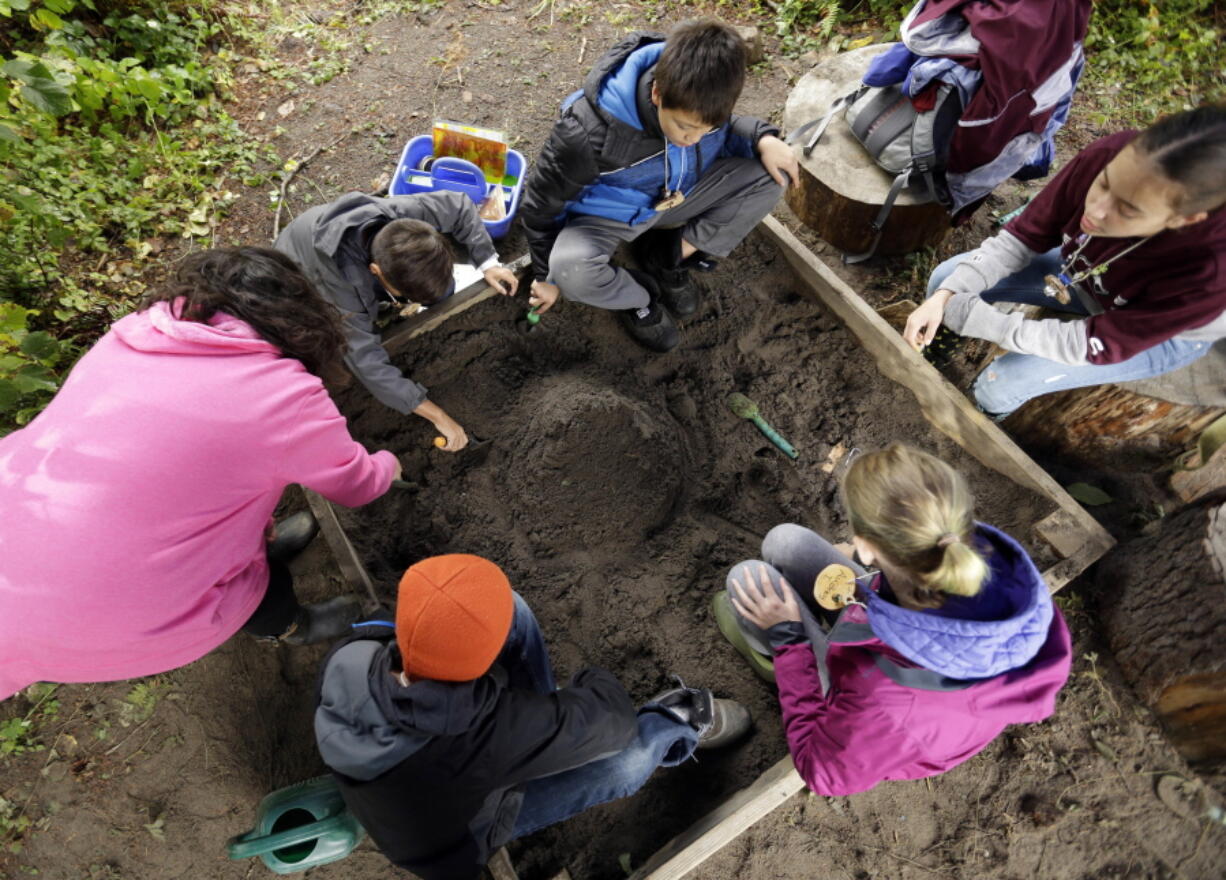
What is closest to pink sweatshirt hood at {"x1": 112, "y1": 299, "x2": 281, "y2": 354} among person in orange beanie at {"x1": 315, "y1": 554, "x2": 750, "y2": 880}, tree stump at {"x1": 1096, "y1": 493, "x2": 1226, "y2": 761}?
person in orange beanie at {"x1": 315, "y1": 554, "x2": 750, "y2": 880}

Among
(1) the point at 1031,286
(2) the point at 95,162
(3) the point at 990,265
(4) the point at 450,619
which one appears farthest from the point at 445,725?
(2) the point at 95,162

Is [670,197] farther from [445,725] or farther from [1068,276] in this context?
[445,725]

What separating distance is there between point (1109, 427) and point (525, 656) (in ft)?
8.15

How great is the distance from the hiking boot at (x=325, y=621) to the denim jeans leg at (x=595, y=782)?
917 mm

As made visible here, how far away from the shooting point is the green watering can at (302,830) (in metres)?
1.71

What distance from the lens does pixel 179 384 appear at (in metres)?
Result: 1.54

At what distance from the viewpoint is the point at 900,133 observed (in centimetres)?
280

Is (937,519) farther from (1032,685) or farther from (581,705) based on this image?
(581,705)

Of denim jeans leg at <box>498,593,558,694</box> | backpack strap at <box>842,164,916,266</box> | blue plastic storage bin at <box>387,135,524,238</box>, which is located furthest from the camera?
blue plastic storage bin at <box>387,135,524,238</box>

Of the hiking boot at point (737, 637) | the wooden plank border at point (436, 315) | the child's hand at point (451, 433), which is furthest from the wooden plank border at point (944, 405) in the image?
the child's hand at point (451, 433)

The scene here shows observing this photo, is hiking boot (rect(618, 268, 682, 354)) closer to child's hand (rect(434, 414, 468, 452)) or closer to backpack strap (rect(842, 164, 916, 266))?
child's hand (rect(434, 414, 468, 452))

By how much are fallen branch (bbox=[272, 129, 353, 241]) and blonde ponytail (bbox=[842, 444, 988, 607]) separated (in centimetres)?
307

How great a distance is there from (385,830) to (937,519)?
1.51 meters

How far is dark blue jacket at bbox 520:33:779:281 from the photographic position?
2301 mm
